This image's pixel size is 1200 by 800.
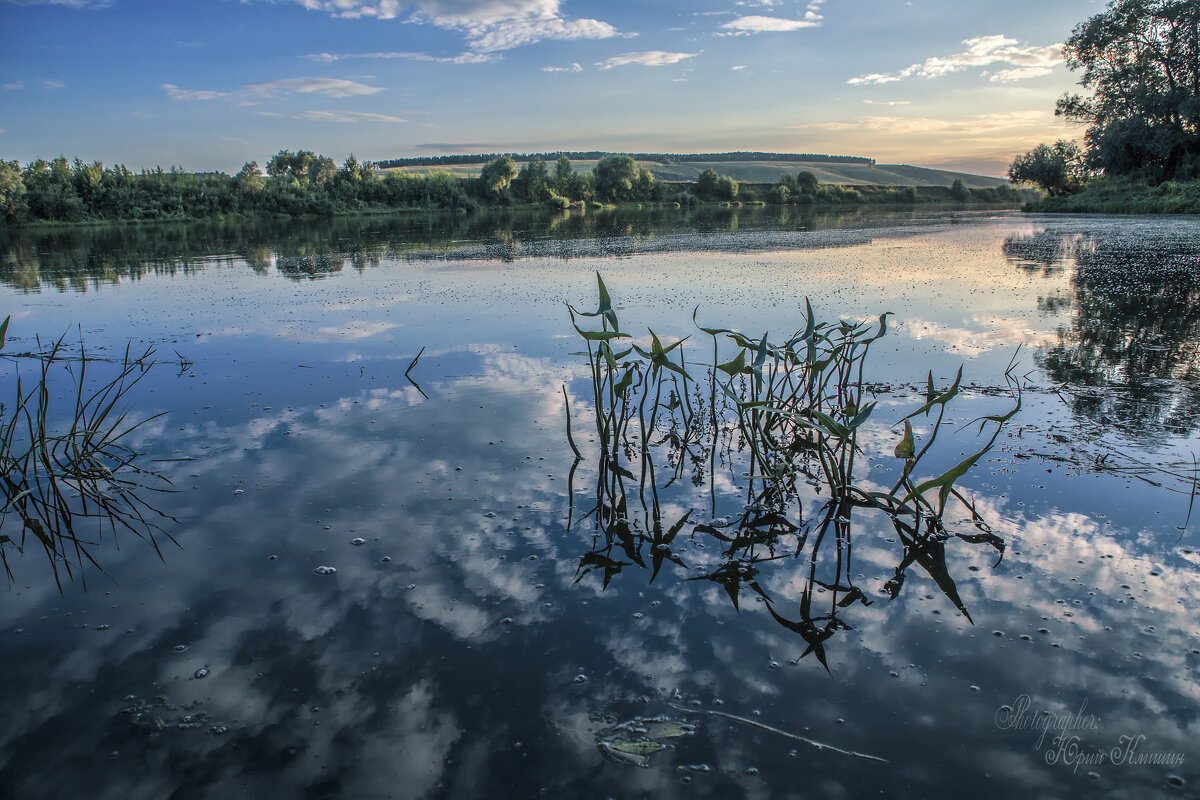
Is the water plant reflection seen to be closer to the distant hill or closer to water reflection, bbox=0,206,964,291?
water reflection, bbox=0,206,964,291

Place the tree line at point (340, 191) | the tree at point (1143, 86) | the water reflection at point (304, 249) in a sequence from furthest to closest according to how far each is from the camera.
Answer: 1. the tree line at point (340, 191)
2. the tree at point (1143, 86)
3. the water reflection at point (304, 249)

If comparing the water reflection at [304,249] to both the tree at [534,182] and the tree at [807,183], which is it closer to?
the tree at [534,182]

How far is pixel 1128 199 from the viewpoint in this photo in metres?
39.2

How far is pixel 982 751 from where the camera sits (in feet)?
8.81

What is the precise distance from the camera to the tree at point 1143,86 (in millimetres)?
40625

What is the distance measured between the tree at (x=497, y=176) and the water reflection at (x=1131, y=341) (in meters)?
74.9

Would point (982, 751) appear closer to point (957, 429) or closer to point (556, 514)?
point (556, 514)

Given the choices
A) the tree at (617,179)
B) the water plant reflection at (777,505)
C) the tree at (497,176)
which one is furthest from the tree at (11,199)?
the water plant reflection at (777,505)

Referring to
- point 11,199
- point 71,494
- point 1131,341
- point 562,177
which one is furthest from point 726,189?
point 71,494

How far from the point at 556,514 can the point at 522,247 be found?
73.2 feet

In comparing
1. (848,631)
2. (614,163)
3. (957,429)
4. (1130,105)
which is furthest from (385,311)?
(614,163)

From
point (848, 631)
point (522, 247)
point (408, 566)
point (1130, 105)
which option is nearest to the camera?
point (848, 631)

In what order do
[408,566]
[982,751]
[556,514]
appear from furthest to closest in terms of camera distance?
[556,514] < [408,566] < [982,751]

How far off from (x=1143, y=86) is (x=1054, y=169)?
7482 millimetres
